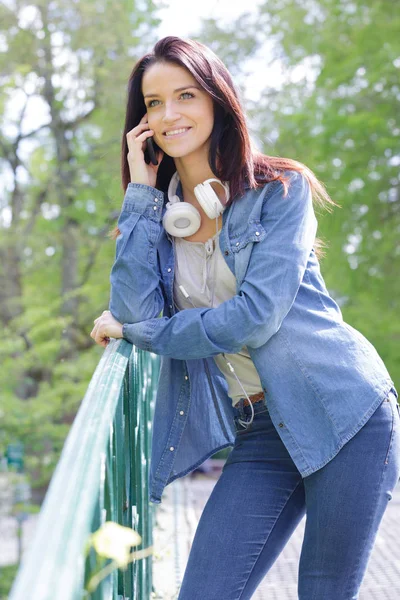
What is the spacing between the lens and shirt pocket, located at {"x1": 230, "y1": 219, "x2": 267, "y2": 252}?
98.2 inches

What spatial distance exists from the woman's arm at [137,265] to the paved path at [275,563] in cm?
158

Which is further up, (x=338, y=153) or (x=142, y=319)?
(x=338, y=153)

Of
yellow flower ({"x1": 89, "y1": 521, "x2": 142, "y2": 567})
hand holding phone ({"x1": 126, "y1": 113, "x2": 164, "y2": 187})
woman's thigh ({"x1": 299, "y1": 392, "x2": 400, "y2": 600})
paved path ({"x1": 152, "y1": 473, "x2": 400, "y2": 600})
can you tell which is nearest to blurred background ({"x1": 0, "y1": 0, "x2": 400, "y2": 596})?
paved path ({"x1": 152, "y1": 473, "x2": 400, "y2": 600})

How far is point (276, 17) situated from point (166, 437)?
1418cm

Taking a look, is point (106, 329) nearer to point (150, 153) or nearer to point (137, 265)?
point (137, 265)

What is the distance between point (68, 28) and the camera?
16.2 metres

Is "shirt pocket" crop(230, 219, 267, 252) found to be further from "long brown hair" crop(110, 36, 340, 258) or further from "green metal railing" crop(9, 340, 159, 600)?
"green metal railing" crop(9, 340, 159, 600)

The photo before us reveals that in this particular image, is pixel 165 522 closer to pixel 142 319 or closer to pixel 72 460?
pixel 142 319

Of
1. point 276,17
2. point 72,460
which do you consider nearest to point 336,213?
point 276,17

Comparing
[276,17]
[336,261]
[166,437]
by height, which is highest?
[276,17]

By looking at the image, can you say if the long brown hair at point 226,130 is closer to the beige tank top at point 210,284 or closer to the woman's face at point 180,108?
the woman's face at point 180,108

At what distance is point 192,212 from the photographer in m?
2.64

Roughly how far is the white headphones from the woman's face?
0.14 m

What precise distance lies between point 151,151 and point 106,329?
2.01ft
